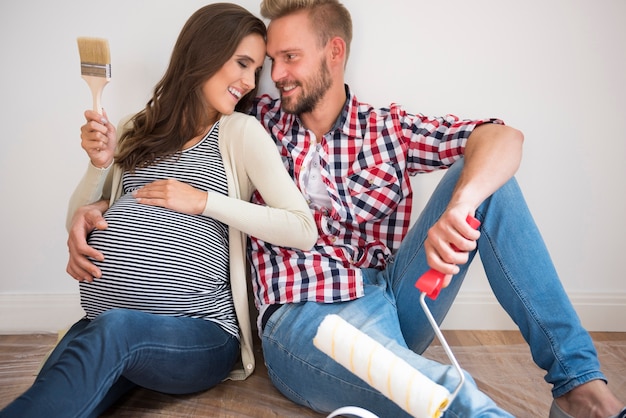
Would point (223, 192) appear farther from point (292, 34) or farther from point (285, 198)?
point (292, 34)

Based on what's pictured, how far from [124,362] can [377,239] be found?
2.43ft

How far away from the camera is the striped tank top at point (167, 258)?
1.47 metres

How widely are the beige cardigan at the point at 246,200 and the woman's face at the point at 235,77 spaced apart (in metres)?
0.05

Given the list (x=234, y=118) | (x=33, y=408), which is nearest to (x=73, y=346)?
(x=33, y=408)

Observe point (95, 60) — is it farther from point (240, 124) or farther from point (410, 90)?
point (410, 90)

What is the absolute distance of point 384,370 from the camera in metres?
1.02

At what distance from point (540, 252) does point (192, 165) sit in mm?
887

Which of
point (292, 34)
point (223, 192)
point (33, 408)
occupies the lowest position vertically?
point (33, 408)

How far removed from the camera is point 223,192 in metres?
1.62

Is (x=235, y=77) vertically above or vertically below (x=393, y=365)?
above

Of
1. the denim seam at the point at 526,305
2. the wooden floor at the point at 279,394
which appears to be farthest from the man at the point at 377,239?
the wooden floor at the point at 279,394

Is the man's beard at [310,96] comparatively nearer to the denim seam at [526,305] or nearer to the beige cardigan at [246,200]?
the beige cardigan at [246,200]

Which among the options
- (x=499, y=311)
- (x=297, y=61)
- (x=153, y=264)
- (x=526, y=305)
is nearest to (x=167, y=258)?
(x=153, y=264)

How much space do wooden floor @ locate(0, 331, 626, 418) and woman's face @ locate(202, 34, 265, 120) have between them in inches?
29.4
